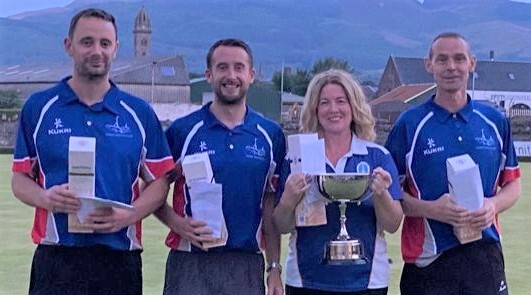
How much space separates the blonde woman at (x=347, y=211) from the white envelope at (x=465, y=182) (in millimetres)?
260

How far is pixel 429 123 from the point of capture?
4.57 metres

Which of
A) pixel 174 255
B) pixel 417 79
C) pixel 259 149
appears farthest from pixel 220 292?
pixel 417 79

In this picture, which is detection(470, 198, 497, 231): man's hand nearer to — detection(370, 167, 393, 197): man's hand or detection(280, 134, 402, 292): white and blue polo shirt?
detection(280, 134, 402, 292): white and blue polo shirt

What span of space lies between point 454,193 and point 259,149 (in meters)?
0.94

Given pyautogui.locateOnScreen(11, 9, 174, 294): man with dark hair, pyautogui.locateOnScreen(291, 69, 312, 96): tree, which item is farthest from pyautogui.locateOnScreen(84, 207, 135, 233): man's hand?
pyautogui.locateOnScreen(291, 69, 312, 96): tree

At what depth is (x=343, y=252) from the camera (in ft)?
13.6

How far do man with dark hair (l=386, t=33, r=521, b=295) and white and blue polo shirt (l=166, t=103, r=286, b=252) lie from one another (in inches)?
26.7

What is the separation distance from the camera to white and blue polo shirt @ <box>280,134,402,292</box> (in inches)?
169

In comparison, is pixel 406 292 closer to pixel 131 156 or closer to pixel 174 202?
pixel 174 202

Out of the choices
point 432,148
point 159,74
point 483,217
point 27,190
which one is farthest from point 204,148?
point 159,74

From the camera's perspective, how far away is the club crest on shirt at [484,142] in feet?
14.7

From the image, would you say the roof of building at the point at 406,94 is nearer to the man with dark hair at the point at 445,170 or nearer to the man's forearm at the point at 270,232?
the man with dark hair at the point at 445,170

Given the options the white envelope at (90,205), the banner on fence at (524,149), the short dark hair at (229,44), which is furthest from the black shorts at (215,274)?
the banner on fence at (524,149)

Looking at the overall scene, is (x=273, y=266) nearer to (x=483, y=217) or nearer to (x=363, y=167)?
(x=363, y=167)
